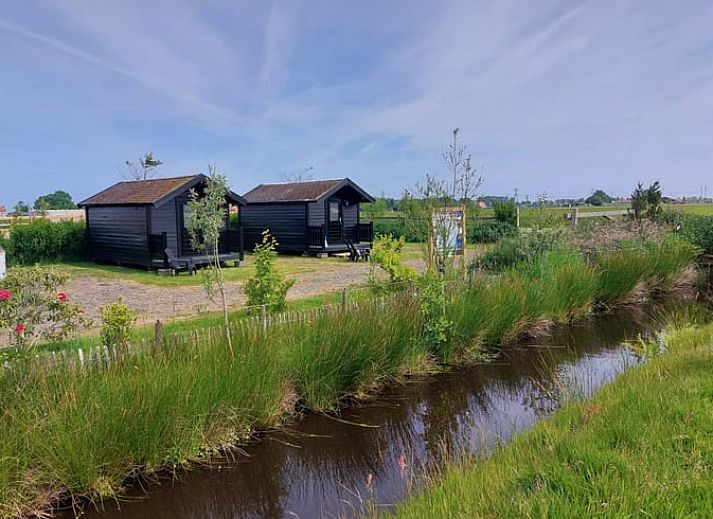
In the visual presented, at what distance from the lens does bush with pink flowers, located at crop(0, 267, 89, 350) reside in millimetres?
4828

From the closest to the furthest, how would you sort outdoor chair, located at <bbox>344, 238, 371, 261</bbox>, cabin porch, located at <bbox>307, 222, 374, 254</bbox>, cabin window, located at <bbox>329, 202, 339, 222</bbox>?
outdoor chair, located at <bbox>344, 238, 371, 261</bbox> < cabin porch, located at <bbox>307, 222, 374, 254</bbox> < cabin window, located at <bbox>329, 202, 339, 222</bbox>

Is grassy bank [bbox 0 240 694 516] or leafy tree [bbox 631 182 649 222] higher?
leafy tree [bbox 631 182 649 222]

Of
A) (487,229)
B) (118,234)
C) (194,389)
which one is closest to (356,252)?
(118,234)

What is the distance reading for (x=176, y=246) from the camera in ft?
52.3

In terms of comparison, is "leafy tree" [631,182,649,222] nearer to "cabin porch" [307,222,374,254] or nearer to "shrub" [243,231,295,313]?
"cabin porch" [307,222,374,254]

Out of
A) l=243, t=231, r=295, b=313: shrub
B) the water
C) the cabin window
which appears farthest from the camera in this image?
the cabin window

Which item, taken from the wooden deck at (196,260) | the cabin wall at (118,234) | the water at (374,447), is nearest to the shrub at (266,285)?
the water at (374,447)

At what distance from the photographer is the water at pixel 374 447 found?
3857mm

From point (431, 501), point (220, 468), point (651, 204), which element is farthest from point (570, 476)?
point (651, 204)

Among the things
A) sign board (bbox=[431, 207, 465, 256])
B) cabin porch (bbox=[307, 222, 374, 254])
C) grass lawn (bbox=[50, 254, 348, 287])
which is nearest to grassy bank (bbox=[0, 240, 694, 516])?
sign board (bbox=[431, 207, 465, 256])

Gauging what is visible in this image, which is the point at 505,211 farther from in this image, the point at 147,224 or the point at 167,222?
the point at 147,224

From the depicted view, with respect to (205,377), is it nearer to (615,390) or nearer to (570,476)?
(570,476)

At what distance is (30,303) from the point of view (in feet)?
16.6

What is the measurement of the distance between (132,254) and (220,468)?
13.5 metres
